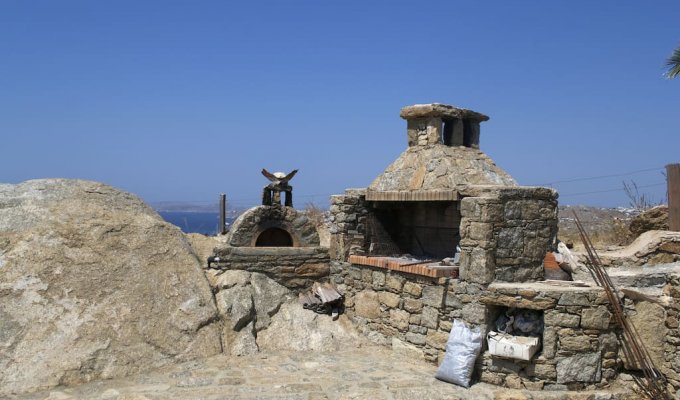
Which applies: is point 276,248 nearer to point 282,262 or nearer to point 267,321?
point 282,262

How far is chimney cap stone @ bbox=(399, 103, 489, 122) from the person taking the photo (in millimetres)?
9828

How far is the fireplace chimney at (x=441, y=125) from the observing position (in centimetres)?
988

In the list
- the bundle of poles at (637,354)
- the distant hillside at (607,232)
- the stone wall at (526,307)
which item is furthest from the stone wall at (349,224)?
the bundle of poles at (637,354)

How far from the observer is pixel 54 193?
10.0 m

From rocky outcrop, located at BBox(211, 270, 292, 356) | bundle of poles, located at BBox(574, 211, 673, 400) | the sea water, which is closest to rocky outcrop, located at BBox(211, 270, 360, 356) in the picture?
rocky outcrop, located at BBox(211, 270, 292, 356)

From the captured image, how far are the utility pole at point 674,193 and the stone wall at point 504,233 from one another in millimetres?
→ 3211

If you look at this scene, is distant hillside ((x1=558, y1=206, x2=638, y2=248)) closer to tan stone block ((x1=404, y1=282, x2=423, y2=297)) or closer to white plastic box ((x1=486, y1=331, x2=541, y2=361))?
tan stone block ((x1=404, y1=282, x2=423, y2=297))

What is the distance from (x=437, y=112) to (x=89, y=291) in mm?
6126

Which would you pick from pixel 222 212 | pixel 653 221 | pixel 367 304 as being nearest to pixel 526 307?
pixel 367 304

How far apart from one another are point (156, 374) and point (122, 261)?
7.07 feet

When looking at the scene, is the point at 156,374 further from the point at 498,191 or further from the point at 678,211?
the point at 678,211

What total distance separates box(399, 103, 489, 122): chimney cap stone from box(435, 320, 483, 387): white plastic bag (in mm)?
3740

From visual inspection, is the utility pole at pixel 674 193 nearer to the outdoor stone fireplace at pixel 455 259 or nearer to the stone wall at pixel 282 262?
the outdoor stone fireplace at pixel 455 259

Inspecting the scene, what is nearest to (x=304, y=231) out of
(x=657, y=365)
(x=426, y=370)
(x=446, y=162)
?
(x=446, y=162)
